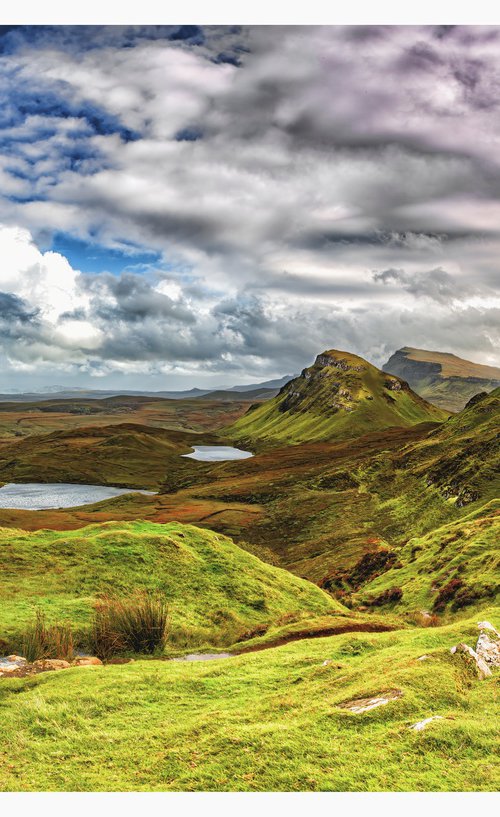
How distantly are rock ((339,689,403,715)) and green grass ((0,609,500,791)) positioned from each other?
21cm

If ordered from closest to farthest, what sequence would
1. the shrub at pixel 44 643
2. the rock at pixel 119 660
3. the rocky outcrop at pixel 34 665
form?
the rocky outcrop at pixel 34 665, the shrub at pixel 44 643, the rock at pixel 119 660

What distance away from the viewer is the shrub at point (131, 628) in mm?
22047

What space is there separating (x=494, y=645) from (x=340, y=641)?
21.0 ft

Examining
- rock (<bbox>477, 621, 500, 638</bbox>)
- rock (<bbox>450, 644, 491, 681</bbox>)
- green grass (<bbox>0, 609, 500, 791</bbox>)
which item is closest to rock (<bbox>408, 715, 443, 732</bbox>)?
green grass (<bbox>0, 609, 500, 791</bbox>)

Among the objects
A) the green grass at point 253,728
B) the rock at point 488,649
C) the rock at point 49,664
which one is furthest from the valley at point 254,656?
the rock at point 49,664

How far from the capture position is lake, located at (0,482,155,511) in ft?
506

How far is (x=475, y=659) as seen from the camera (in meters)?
16.3

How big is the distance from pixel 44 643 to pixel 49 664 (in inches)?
65.1

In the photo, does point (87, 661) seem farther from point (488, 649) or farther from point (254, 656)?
point (488, 649)

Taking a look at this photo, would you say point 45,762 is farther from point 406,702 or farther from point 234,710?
point 406,702

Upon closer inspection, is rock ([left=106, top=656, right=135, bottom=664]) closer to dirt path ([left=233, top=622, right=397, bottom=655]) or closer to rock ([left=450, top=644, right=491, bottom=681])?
dirt path ([left=233, top=622, right=397, bottom=655])

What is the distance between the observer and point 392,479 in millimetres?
110875

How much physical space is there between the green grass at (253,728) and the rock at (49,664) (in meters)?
1.65

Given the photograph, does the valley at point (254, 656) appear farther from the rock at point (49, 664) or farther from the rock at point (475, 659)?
the rock at point (49, 664)
